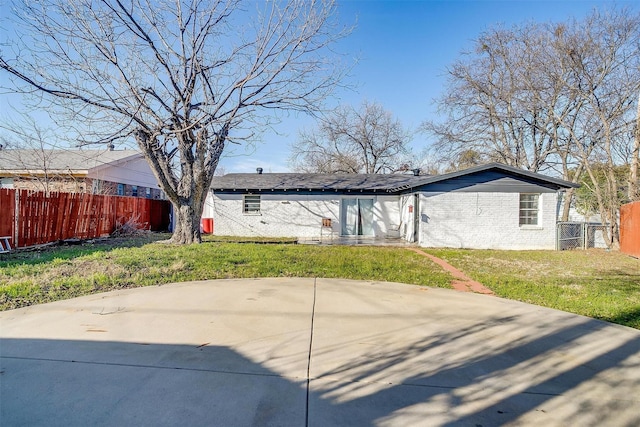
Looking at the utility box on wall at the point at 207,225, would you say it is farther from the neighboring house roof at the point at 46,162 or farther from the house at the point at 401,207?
the neighboring house roof at the point at 46,162

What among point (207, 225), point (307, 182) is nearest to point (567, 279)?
point (307, 182)

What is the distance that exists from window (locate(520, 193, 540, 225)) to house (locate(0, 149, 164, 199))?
18502mm

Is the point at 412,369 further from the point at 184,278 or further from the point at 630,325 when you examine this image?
the point at 184,278

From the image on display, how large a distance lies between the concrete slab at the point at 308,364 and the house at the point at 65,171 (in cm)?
1467

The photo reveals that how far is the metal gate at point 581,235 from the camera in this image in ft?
42.1

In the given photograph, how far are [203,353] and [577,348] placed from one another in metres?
4.00

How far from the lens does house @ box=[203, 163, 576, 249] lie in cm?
1283

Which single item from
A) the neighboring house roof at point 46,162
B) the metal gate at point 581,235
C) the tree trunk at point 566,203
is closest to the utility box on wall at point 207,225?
the neighboring house roof at point 46,162

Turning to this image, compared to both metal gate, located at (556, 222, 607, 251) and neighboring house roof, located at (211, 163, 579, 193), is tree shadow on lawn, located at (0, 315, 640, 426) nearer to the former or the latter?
neighboring house roof, located at (211, 163, 579, 193)

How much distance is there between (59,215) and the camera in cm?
1114

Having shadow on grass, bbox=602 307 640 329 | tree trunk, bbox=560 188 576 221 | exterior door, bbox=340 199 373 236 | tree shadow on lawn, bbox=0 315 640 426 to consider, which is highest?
tree trunk, bbox=560 188 576 221

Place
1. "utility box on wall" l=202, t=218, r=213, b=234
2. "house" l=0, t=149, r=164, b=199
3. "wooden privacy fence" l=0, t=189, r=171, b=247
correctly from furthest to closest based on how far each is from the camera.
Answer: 1. "utility box on wall" l=202, t=218, r=213, b=234
2. "house" l=0, t=149, r=164, b=199
3. "wooden privacy fence" l=0, t=189, r=171, b=247

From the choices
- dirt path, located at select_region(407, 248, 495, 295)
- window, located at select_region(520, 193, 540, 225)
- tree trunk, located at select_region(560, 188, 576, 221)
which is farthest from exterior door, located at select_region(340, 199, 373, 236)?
tree trunk, located at select_region(560, 188, 576, 221)

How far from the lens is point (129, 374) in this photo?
283 cm
